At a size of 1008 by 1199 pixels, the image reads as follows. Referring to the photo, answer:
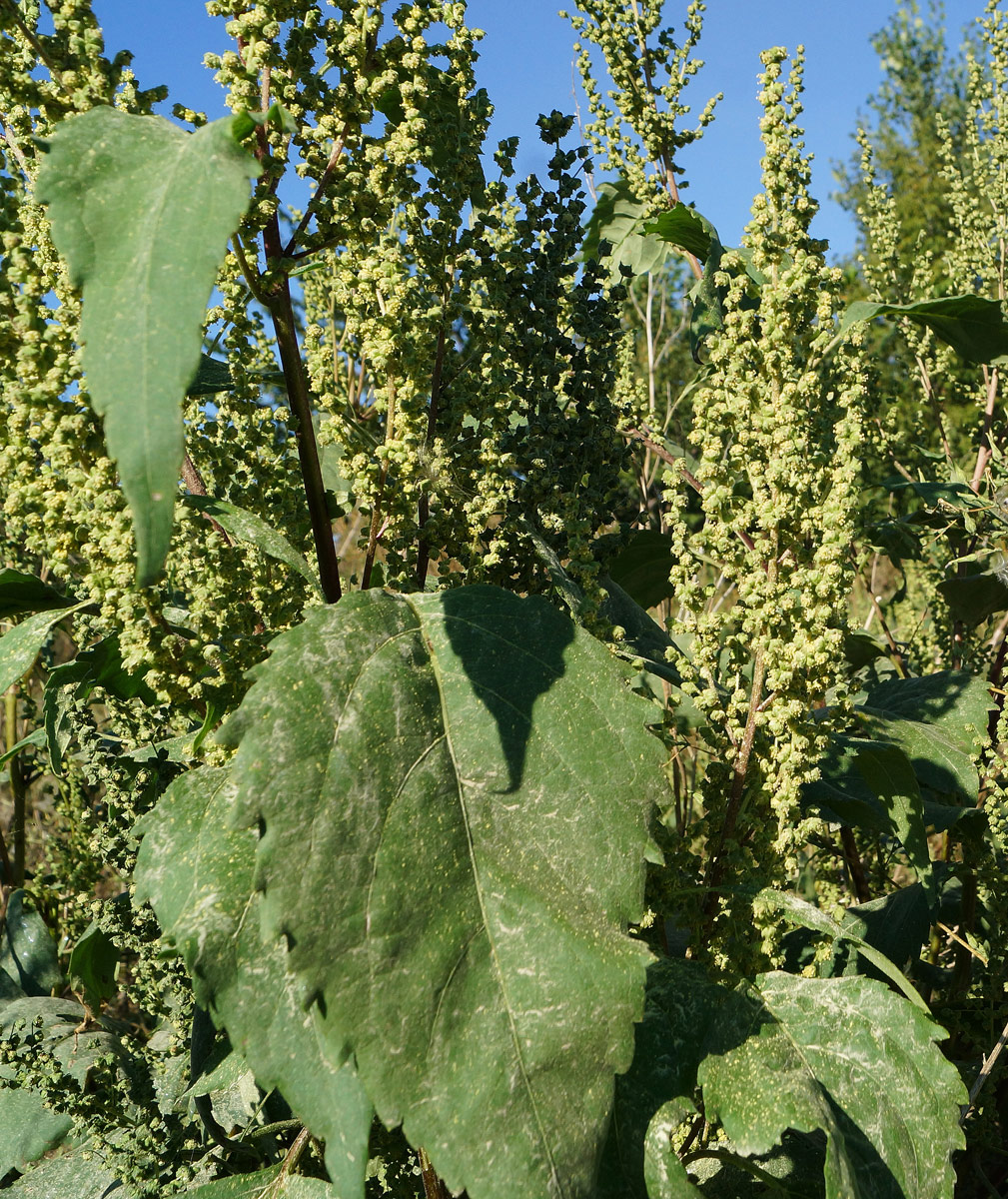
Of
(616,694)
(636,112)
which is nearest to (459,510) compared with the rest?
(616,694)

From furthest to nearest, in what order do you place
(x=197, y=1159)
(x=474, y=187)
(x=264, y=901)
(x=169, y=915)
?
(x=197, y=1159), (x=474, y=187), (x=169, y=915), (x=264, y=901)

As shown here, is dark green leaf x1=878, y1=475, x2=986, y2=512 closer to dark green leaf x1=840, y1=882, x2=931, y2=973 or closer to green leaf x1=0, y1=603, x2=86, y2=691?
dark green leaf x1=840, y1=882, x2=931, y2=973

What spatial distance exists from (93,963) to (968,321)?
1.70 meters

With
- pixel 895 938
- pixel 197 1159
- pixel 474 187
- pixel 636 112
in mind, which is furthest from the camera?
pixel 636 112

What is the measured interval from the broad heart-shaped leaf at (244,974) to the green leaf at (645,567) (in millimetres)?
1109

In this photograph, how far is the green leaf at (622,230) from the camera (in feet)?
7.72

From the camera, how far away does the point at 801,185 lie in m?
1.40

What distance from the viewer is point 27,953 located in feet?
7.84

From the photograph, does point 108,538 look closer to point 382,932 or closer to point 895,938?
point 382,932

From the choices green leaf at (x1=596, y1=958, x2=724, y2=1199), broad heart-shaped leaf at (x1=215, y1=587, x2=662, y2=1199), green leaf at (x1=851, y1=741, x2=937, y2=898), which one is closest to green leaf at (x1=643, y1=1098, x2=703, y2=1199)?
green leaf at (x1=596, y1=958, x2=724, y2=1199)

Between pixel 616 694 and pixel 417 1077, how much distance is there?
0.39 m

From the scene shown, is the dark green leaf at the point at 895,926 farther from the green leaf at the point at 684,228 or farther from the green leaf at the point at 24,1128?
the green leaf at the point at 24,1128

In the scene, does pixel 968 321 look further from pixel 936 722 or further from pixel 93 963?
pixel 93 963

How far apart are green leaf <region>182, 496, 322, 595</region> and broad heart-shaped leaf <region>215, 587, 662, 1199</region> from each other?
0.28ft
